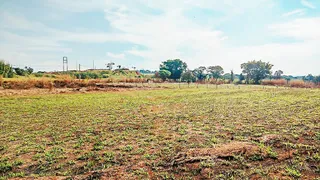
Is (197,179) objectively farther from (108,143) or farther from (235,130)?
(235,130)

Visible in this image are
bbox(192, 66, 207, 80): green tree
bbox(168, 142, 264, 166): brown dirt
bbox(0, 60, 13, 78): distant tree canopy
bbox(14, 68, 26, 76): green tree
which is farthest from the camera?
bbox(192, 66, 207, 80): green tree

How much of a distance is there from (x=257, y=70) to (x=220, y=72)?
18.2 m

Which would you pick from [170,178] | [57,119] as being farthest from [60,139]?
[170,178]

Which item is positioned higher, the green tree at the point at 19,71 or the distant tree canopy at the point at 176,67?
the distant tree canopy at the point at 176,67

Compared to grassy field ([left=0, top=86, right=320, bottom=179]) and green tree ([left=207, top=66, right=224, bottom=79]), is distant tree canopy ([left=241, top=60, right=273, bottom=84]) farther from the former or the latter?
grassy field ([left=0, top=86, right=320, bottom=179])

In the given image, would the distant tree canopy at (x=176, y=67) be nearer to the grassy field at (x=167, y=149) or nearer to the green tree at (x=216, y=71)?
the green tree at (x=216, y=71)

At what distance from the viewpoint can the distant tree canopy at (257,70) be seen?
192 feet

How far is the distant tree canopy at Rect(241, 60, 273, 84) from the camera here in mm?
58469

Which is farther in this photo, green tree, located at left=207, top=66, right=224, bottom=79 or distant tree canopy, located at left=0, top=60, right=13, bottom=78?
green tree, located at left=207, top=66, right=224, bottom=79

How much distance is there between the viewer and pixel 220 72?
77.0m

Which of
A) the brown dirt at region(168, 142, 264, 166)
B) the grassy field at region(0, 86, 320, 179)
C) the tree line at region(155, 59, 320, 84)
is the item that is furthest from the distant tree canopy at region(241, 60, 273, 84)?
the brown dirt at region(168, 142, 264, 166)

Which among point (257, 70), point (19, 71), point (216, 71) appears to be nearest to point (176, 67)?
point (216, 71)

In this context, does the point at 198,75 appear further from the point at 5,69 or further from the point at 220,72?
the point at 5,69

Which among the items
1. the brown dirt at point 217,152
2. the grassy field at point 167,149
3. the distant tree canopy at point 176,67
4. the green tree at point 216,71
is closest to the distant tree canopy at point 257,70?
the green tree at point 216,71
